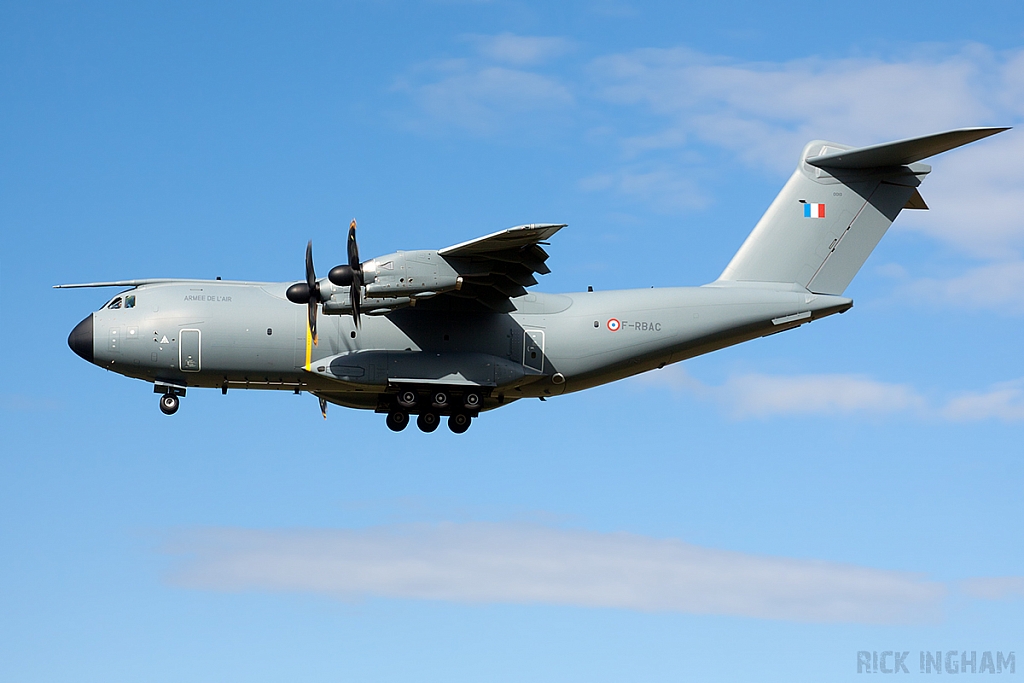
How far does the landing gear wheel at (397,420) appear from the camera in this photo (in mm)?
22047

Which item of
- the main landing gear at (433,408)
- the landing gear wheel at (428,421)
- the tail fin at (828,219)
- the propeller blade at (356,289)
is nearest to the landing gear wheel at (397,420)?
the main landing gear at (433,408)

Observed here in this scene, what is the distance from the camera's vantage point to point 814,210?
2275cm

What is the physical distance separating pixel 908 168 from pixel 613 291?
5.67 m

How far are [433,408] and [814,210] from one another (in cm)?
754

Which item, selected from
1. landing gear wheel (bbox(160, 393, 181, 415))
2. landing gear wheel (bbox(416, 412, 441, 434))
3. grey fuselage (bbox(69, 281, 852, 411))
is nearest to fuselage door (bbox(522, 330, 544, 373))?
grey fuselage (bbox(69, 281, 852, 411))

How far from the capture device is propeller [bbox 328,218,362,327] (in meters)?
19.8

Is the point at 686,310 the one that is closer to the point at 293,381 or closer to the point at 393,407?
the point at 393,407

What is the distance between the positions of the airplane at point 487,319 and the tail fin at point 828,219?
2cm

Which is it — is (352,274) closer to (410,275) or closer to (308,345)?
(410,275)

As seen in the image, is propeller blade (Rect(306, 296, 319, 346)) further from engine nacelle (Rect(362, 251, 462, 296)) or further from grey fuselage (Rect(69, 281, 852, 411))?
engine nacelle (Rect(362, 251, 462, 296))

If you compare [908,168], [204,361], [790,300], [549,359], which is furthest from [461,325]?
[908,168]

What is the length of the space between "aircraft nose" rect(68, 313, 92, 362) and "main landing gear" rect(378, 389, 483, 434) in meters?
5.07

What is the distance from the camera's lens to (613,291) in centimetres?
2228

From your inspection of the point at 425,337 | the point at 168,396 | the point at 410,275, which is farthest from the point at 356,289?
the point at 168,396
